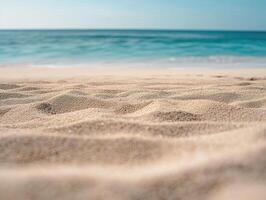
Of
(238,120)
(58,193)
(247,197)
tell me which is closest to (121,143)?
(58,193)

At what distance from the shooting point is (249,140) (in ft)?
3.59

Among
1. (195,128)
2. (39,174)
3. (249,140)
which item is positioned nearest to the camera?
(39,174)

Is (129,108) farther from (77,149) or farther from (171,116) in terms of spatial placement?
(77,149)

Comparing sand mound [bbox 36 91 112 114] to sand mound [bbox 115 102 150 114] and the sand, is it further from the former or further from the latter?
the sand

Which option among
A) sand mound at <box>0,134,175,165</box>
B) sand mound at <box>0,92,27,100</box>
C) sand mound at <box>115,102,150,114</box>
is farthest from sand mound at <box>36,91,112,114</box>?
sand mound at <box>0,134,175,165</box>

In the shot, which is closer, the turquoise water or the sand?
the sand

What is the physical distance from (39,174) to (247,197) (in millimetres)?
558

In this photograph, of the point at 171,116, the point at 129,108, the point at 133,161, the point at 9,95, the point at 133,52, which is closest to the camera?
the point at 133,161

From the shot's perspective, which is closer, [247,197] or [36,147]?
[247,197]

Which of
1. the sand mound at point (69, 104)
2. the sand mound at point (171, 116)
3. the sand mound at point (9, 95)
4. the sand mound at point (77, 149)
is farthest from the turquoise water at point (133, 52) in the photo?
the sand mound at point (77, 149)

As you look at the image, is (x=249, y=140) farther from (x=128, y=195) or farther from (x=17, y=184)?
(x=17, y=184)

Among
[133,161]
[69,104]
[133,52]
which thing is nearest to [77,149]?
[133,161]

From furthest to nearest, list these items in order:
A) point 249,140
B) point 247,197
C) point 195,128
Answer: point 195,128 < point 249,140 < point 247,197

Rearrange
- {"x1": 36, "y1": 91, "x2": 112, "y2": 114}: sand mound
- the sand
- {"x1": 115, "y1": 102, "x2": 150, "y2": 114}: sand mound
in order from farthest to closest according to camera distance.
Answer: {"x1": 36, "y1": 91, "x2": 112, "y2": 114}: sand mound
{"x1": 115, "y1": 102, "x2": 150, "y2": 114}: sand mound
the sand
